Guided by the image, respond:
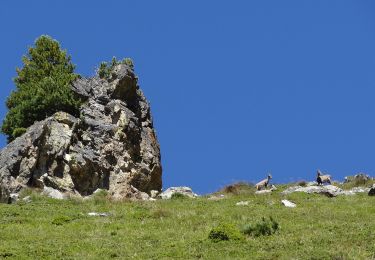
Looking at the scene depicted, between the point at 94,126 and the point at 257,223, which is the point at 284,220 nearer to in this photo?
the point at 257,223

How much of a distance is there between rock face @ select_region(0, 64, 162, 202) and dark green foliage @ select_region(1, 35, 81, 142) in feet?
5.44

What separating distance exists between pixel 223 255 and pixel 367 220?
12.7 m

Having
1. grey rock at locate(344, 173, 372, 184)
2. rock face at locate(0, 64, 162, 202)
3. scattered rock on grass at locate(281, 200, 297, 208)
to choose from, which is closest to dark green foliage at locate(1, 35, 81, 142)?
rock face at locate(0, 64, 162, 202)

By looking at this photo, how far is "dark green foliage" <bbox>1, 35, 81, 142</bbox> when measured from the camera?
193 feet

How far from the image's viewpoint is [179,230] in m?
29.8

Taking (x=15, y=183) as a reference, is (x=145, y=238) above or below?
below

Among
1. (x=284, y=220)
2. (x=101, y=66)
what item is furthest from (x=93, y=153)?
(x=284, y=220)

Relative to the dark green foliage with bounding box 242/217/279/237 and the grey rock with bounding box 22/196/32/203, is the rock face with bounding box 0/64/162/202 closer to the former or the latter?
the grey rock with bounding box 22/196/32/203

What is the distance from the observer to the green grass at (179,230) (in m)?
23.8

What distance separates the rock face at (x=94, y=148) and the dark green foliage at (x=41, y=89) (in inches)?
65.3

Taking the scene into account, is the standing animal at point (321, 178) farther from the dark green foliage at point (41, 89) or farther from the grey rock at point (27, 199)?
the grey rock at point (27, 199)

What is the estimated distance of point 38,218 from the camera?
3412cm

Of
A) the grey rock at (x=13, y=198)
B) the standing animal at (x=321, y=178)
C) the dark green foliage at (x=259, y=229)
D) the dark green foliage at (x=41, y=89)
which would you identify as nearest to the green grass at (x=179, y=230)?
the dark green foliage at (x=259, y=229)

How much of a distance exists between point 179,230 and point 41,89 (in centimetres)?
3441
